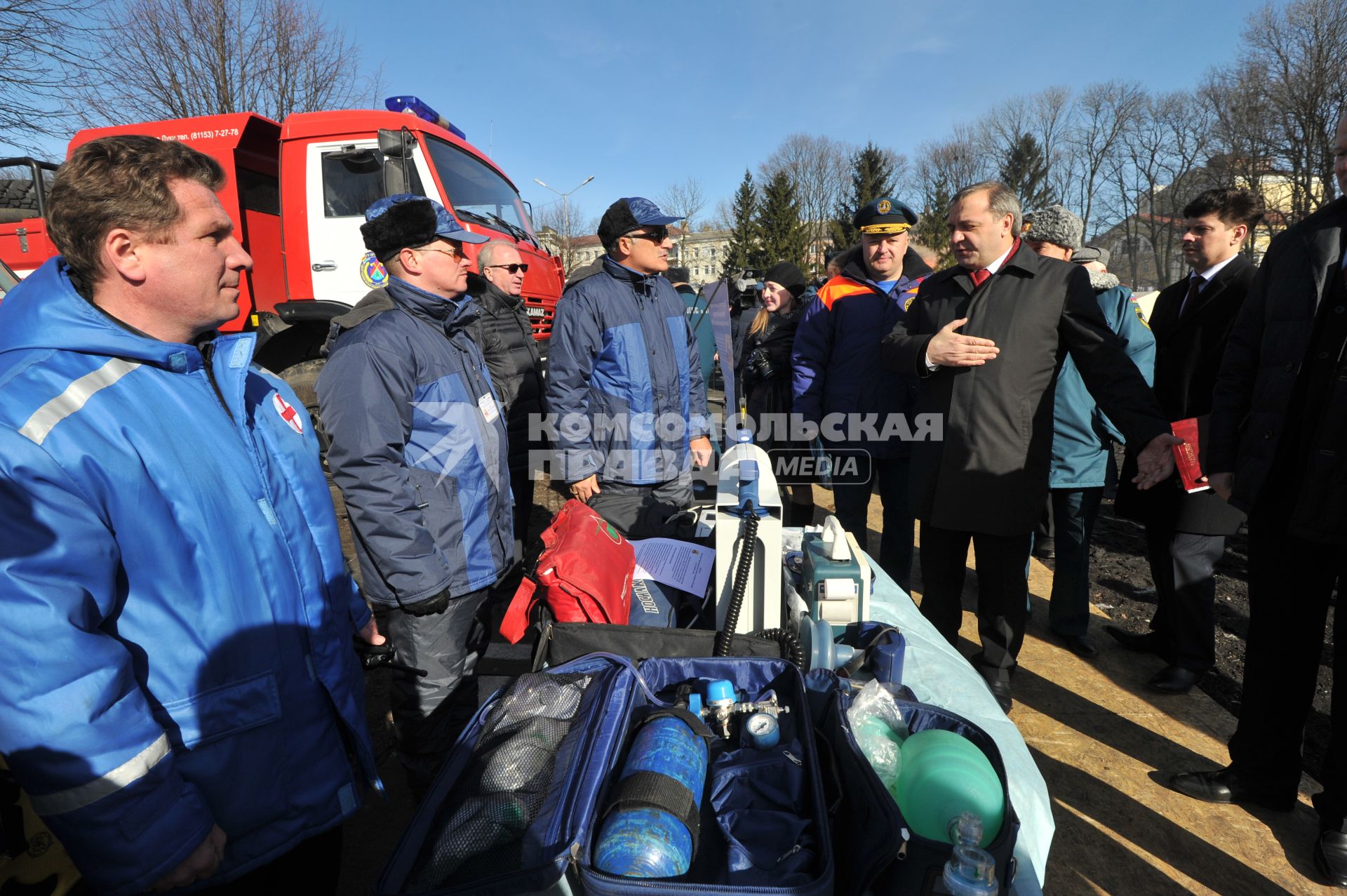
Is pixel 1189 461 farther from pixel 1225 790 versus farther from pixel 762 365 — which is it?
pixel 762 365

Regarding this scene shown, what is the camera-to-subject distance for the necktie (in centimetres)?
279

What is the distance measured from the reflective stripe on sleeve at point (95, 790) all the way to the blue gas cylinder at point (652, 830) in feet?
2.20

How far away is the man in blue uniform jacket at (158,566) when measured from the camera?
0.87m

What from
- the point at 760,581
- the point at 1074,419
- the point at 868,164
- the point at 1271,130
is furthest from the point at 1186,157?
the point at 760,581

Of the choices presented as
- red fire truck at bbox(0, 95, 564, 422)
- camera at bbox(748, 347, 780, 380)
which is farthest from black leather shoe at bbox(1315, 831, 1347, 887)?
red fire truck at bbox(0, 95, 564, 422)

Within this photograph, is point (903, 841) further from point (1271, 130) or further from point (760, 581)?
point (1271, 130)

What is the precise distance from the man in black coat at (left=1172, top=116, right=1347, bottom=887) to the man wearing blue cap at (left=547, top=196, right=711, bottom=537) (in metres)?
2.01

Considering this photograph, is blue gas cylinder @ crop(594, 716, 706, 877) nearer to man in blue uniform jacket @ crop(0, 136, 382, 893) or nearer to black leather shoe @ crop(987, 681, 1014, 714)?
man in blue uniform jacket @ crop(0, 136, 382, 893)

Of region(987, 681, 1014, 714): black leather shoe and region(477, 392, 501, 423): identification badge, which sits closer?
region(477, 392, 501, 423): identification badge

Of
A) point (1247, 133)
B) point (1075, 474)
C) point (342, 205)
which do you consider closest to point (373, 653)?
point (1075, 474)

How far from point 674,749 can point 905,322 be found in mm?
2223

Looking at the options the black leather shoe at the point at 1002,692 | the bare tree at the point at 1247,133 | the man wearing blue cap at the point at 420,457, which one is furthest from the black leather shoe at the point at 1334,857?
the bare tree at the point at 1247,133

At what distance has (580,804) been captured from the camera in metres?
0.96

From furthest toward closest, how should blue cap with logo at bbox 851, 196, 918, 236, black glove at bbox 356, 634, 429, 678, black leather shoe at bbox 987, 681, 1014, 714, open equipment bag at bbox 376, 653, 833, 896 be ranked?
blue cap with logo at bbox 851, 196, 918, 236, black leather shoe at bbox 987, 681, 1014, 714, black glove at bbox 356, 634, 429, 678, open equipment bag at bbox 376, 653, 833, 896
